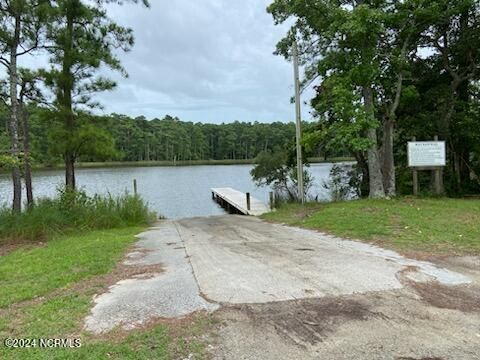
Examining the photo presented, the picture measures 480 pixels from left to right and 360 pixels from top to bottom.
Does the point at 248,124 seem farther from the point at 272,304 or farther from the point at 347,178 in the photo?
the point at 272,304

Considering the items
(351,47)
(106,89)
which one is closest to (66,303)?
(106,89)

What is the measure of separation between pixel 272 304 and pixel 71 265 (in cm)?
317

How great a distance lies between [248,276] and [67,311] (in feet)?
6.29

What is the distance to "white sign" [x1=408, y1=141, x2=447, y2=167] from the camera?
12430 mm

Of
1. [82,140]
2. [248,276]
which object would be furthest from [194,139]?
[248,276]

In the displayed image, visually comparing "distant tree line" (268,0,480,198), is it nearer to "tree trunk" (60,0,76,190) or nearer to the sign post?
the sign post

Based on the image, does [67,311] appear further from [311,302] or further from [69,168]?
[69,168]

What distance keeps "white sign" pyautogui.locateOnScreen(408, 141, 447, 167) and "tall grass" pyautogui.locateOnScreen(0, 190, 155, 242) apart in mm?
8268

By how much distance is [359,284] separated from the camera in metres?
4.29

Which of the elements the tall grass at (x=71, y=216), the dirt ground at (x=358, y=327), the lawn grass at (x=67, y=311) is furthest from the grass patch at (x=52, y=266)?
the dirt ground at (x=358, y=327)

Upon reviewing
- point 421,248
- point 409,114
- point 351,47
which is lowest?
point 421,248

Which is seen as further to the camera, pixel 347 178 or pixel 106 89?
pixel 347 178

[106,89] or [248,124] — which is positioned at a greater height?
[248,124]

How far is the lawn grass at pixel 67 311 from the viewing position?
2.87m
